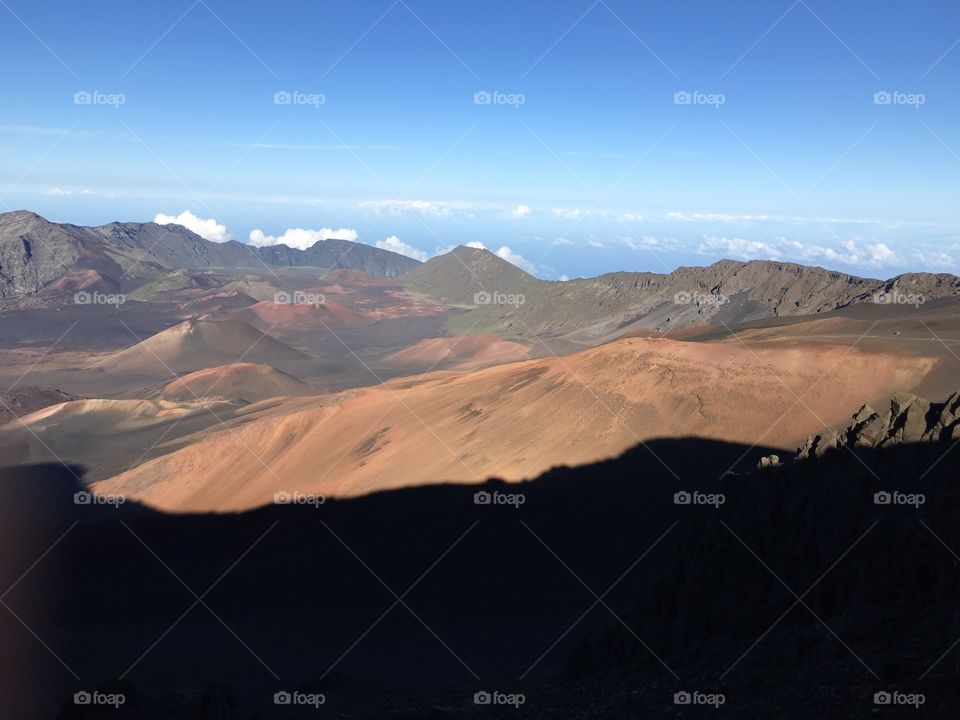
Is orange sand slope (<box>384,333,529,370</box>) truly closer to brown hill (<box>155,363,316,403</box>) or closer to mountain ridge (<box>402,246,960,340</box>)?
mountain ridge (<box>402,246,960,340</box>)

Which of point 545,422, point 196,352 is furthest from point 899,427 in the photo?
point 196,352

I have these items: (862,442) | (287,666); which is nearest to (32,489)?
(287,666)

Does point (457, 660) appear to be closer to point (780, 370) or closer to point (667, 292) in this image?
point (780, 370)

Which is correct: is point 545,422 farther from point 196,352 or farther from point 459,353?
point 196,352

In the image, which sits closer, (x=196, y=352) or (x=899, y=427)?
(x=899, y=427)

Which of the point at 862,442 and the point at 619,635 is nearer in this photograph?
the point at 619,635

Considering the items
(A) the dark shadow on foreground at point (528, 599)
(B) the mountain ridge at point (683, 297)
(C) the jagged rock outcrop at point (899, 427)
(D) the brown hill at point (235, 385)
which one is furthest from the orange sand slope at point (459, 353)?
(C) the jagged rock outcrop at point (899, 427)

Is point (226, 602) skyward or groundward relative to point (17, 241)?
groundward

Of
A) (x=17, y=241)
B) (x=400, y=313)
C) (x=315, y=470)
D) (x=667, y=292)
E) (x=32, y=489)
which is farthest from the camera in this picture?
(x=17, y=241)
